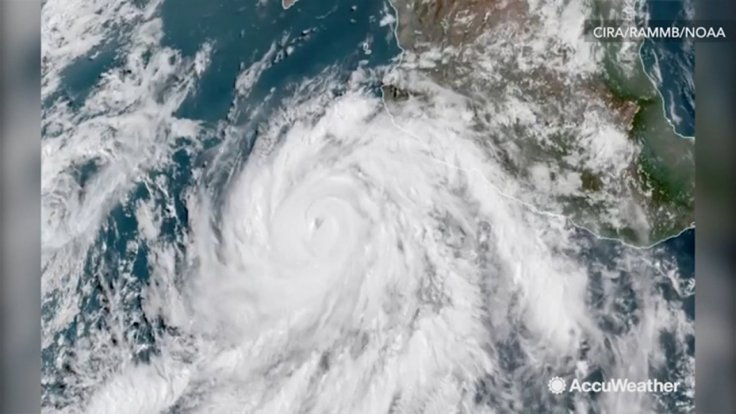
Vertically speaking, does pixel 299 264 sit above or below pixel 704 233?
above

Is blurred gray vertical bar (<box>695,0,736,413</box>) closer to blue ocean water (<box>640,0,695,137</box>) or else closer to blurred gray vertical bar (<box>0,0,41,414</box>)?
blue ocean water (<box>640,0,695,137</box>)

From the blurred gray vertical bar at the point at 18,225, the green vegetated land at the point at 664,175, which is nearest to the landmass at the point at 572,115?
the green vegetated land at the point at 664,175

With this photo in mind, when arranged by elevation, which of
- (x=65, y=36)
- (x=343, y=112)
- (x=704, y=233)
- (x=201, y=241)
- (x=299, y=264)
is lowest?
(x=704, y=233)

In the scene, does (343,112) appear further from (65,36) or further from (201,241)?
(65,36)

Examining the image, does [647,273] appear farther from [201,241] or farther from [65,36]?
[65,36]

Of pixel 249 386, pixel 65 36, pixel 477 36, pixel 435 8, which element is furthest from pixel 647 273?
pixel 65 36

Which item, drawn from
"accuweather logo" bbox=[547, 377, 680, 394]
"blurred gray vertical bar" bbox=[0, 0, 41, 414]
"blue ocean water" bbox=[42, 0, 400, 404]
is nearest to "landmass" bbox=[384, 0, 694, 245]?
"blue ocean water" bbox=[42, 0, 400, 404]

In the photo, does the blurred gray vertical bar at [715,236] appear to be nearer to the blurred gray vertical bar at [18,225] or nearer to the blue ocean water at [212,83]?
the blue ocean water at [212,83]
